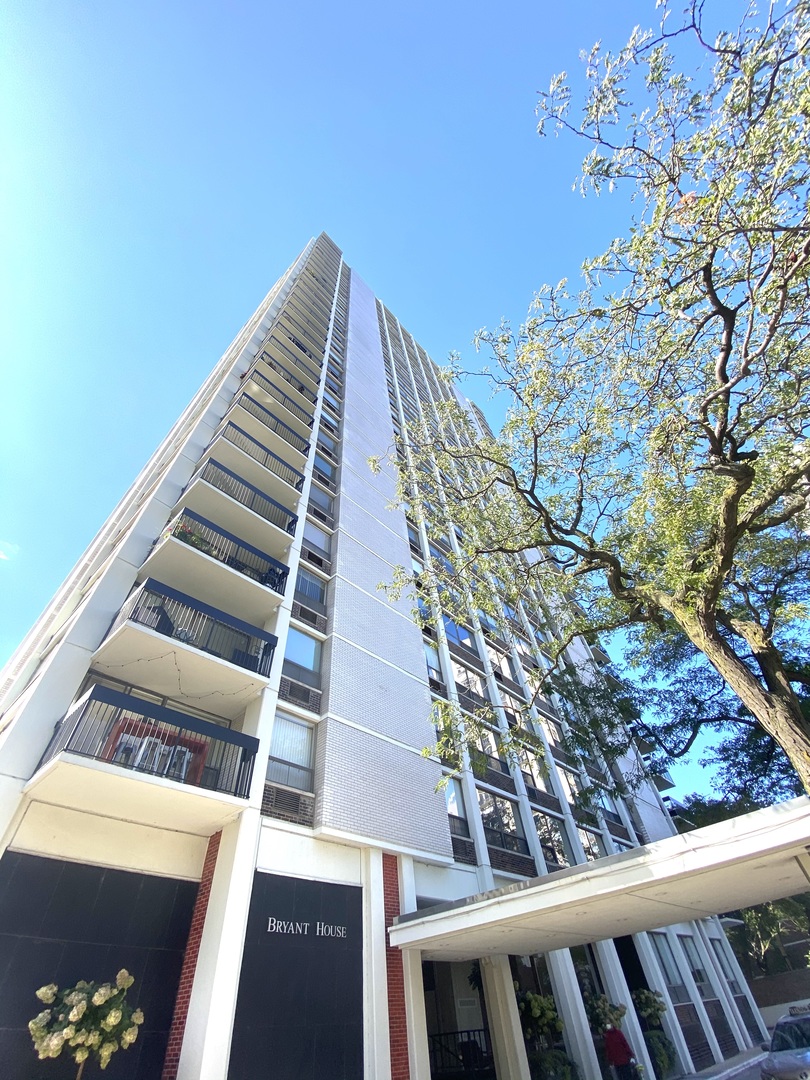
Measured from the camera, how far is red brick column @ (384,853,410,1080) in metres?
8.99

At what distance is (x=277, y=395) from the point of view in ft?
65.6

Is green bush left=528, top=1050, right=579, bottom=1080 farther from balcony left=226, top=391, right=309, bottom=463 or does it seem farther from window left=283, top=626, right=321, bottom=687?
balcony left=226, top=391, right=309, bottom=463

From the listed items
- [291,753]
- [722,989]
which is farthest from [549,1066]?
[722,989]

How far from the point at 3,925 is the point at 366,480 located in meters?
16.4

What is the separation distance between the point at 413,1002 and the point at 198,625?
29.1 feet

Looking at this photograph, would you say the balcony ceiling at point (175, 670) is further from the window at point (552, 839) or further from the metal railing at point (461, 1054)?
the window at point (552, 839)

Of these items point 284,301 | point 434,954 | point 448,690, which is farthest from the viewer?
point 284,301

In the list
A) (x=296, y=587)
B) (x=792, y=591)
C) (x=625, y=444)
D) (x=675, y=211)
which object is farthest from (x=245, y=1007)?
(x=792, y=591)

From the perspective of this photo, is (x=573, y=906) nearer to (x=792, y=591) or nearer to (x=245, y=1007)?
(x=245, y=1007)

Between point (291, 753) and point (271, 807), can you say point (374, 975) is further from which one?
point (291, 753)

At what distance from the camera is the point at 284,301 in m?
29.7

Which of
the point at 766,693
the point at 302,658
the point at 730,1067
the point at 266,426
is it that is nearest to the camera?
the point at 766,693

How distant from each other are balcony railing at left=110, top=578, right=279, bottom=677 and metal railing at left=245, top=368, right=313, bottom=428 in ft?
33.9

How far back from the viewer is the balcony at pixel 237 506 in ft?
46.6
